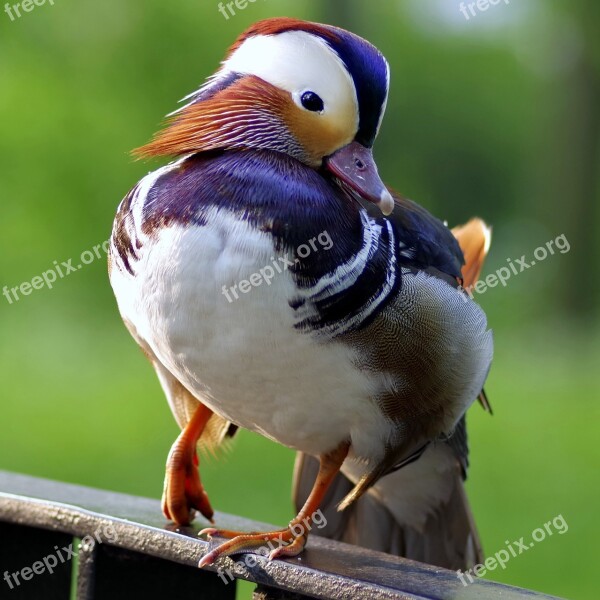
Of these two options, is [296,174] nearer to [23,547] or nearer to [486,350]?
[486,350]

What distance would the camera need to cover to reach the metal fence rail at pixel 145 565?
1133 mm

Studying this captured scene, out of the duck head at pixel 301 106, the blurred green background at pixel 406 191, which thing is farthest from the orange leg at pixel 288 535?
the blurred green background at pixel 406 191

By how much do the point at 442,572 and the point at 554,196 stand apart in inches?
311

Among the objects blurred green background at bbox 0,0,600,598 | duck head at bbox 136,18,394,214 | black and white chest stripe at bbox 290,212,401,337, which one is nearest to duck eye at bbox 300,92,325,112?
duck head at bbox 136,18,394,214

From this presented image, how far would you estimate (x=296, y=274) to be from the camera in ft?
4.12

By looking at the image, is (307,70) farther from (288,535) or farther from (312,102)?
(288,535)

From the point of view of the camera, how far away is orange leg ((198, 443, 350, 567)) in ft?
4.15

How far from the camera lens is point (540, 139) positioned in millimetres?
9773

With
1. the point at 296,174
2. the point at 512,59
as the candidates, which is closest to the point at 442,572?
the point at 296,174

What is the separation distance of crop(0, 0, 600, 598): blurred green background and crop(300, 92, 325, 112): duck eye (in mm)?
1110

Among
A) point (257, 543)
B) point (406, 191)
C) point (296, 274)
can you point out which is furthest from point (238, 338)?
point (406, 191)

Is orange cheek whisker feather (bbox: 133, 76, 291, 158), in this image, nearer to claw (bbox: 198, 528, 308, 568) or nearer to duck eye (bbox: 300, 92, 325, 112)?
duck eye (bbox: 300, 92, 325, 112)

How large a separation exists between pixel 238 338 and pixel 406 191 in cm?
1005

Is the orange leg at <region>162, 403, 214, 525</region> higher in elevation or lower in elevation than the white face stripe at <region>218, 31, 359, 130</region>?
lower
